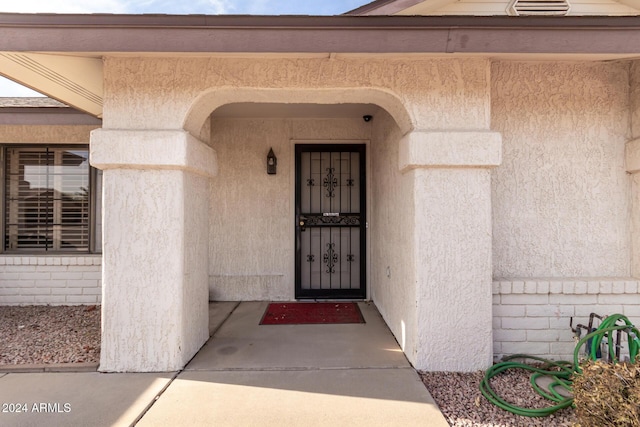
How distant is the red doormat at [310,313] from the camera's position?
15.2 ft

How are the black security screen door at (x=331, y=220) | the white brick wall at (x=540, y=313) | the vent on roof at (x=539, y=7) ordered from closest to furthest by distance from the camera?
the white brick wall at (x=540, y=313) < the vent on roof at (x=539, y=7) < the black security screen door at (x=331, y=220)

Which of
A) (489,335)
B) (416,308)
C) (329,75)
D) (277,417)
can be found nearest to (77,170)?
(329,75)

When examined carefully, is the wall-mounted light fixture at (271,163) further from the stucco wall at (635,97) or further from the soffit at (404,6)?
the stucco wall at (635,97)

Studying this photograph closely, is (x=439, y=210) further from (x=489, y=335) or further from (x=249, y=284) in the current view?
(x=249, y=284)

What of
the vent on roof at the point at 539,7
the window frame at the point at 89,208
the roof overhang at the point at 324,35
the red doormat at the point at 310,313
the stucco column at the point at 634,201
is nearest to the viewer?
the roof overhang at the point at 324,35

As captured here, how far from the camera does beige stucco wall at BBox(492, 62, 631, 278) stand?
364 cm

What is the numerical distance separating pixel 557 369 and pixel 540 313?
20.0 inches

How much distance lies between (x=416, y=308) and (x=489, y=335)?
0.71 metres

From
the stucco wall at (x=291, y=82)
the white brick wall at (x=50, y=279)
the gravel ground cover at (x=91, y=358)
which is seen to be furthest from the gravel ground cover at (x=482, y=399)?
the white brick wall at (x=50, y=279)

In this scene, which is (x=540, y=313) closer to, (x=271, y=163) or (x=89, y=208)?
(x=271, y=163)

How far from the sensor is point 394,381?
3.01m

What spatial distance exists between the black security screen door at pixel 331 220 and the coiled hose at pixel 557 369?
277 cm

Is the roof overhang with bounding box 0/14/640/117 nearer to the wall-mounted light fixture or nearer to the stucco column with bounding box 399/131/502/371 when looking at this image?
the stucco column with bounding box 399/131/502/371

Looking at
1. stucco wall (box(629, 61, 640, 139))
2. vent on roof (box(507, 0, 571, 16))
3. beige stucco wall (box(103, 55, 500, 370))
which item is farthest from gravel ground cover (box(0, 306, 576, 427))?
vent on roof (box(507, 0, 571, 16))
